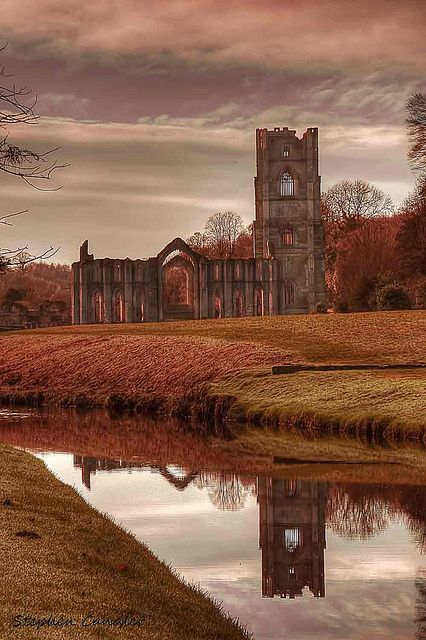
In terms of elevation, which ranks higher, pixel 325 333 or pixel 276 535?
pixel 325 333

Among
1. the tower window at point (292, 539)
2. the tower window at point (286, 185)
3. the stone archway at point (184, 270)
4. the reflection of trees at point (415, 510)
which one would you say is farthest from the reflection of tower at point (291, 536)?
the tower window at point (286, 185)

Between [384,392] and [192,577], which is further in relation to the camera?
[384,392]

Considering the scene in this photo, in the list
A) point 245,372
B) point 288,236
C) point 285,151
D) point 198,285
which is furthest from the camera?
point 285,151

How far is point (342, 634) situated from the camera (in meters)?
11.5

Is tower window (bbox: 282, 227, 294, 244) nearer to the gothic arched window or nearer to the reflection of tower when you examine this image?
the gothic arched window

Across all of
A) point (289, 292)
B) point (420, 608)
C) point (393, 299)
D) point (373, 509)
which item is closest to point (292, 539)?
point (373, 509)

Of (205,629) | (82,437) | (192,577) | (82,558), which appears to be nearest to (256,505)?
(192,577)

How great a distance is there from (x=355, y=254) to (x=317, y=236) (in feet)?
39.9

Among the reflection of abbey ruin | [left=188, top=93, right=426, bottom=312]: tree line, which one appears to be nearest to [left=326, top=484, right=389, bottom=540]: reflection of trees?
[left=188, top=93, right=426, bottom=312]: tree line

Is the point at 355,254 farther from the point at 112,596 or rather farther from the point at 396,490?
the point at 112,596

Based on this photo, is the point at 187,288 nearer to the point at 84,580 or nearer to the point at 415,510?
the point at 415,510

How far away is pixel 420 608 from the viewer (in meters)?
12.5

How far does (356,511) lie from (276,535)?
224 cm

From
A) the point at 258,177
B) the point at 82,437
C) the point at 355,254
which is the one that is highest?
the point at 258,177
